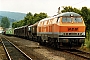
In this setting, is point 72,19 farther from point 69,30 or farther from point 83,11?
point 83,11

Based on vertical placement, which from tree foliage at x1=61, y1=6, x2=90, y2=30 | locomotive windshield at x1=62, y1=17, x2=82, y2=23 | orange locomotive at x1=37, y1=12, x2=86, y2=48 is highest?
tree foliage at x1=61, y1=6, x2=90, y2=30

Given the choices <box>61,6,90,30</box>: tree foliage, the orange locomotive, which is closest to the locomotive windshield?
the orange locomotive

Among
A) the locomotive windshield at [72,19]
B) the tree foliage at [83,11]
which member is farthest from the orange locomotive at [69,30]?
the tree foliage at [83,11]

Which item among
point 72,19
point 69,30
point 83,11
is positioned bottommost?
point 69,30

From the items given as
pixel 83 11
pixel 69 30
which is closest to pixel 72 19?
pixel 69 30

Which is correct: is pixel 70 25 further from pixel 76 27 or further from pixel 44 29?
pixel 44 29

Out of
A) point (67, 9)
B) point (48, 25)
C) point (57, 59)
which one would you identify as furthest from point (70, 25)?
point (67, 9)

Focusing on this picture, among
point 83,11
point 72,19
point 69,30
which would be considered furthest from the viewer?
point 83,11

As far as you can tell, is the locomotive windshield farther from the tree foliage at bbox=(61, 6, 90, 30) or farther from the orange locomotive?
the tree foliage at bbox=(61, 6, 90, 30)

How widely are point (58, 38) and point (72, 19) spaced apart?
1982 mm

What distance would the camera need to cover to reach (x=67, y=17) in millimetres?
19156

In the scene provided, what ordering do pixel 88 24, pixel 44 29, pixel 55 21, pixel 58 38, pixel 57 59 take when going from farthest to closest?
pixel 88 24
pixel 44 29
pixel 55 21
pixel 58 38
pixel 57 59

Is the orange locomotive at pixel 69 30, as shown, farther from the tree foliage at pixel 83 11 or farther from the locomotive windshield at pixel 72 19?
the tree foliage at pixel 83 11

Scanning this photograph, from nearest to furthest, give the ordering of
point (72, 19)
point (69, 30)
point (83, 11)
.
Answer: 1. point (69, 30)
2. point (72, 19)
3. point (83, 11)
